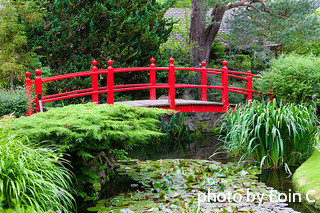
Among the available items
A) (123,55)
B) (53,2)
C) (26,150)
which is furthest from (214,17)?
(26,150)

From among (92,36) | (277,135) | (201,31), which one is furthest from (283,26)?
(277,135)

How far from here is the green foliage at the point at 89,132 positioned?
4.90 metres

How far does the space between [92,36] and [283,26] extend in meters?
5.78

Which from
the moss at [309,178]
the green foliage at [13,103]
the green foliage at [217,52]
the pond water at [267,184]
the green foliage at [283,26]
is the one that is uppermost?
the green foliage at [283,26]

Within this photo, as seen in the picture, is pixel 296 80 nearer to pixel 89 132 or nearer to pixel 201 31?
pixel 201 31

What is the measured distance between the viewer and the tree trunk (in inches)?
498

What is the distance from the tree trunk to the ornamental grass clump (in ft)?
20.6

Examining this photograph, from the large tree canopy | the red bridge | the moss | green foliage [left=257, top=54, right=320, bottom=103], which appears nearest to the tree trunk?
the large tree canopy

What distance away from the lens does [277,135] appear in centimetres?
660

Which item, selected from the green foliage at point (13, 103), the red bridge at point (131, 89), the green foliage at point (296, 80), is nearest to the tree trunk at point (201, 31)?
the red bridge at point (131, 89)

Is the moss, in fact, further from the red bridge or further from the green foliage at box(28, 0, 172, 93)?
the green foliage at box(28, 0, 172, 93)

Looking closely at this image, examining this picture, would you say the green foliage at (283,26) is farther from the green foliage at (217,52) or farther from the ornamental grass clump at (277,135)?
the ornamental grass clump at (277,135)

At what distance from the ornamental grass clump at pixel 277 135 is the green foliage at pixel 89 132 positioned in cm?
163

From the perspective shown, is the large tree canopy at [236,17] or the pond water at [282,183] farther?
the large tree canopy at [236,17]
